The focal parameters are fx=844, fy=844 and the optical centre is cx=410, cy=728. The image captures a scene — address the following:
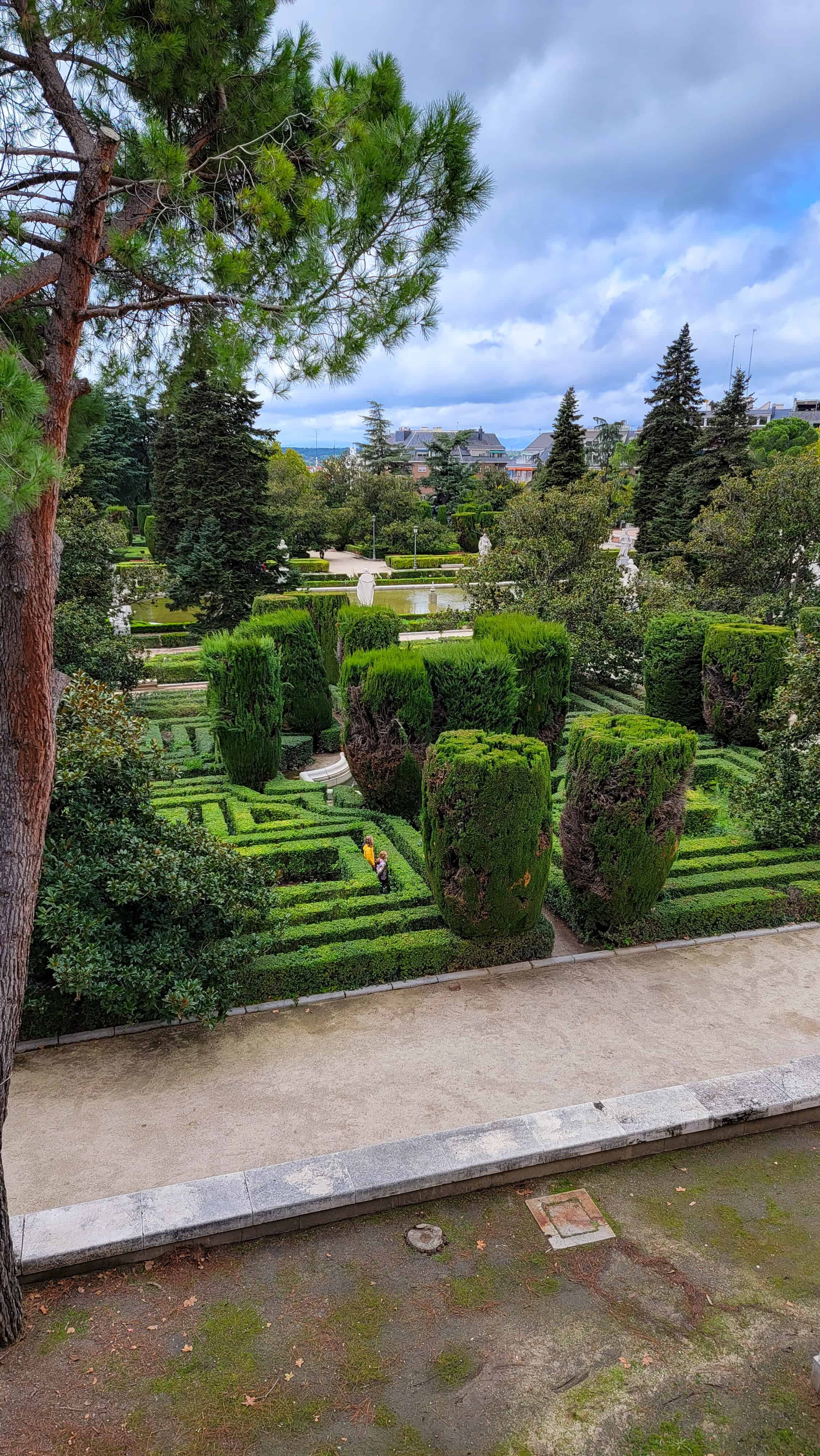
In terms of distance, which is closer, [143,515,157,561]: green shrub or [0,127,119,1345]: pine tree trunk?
[0,127,119,1345]: pine tree trunk

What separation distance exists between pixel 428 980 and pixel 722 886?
3756 mm

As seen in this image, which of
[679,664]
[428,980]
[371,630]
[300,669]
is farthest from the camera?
[679,664]

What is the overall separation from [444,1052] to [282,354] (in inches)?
222

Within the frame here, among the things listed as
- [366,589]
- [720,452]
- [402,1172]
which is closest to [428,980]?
[402,1172]

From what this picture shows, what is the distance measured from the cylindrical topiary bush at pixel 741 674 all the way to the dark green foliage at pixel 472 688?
15.0 feet

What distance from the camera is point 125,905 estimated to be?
7.36m

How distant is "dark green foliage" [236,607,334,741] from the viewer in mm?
14531

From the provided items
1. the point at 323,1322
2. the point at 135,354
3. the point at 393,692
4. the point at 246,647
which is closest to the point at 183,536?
the point at 246,647

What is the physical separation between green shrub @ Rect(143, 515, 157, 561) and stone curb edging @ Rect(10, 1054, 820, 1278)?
32.5 meters

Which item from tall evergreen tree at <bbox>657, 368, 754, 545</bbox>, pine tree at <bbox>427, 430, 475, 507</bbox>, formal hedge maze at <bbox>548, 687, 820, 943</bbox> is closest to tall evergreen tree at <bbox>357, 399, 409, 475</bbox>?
pine tree at <bbox>427, 430, 475, 507</bbox>

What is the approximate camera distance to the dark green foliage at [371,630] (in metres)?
13.9

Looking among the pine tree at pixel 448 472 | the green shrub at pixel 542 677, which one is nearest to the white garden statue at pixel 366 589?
the green shrub at pixel 542 677

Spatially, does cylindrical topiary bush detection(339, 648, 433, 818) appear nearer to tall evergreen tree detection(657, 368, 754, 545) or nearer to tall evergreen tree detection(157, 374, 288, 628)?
tall evergreen tree detection(157, 374, 288, 628)

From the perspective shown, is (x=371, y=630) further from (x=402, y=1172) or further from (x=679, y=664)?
(x=402, y=1172)
